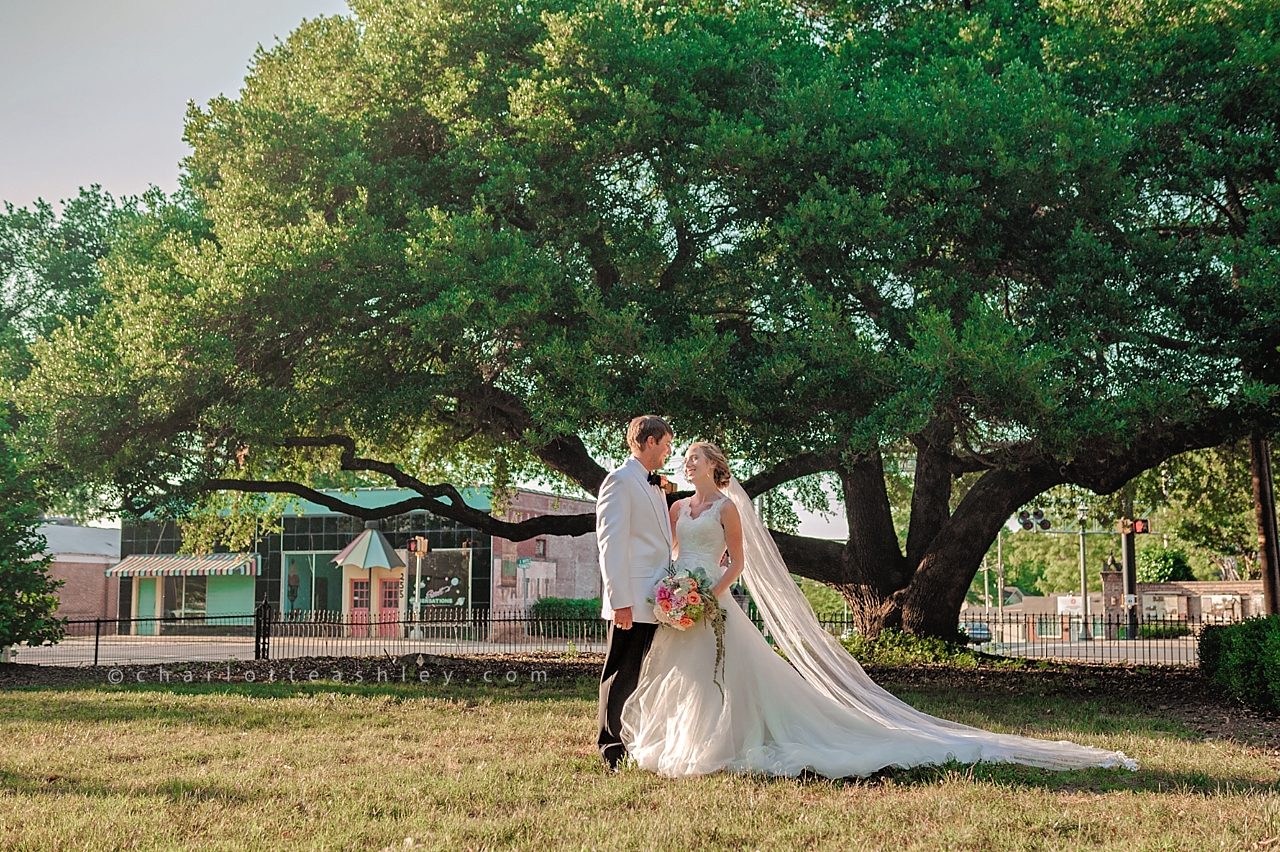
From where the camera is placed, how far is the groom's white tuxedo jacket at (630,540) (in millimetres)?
→ 7441

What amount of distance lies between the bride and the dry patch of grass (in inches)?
10.1

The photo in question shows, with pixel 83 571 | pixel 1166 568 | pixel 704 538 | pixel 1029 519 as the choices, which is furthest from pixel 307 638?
pixel 1166 568

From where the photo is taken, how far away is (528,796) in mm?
6262

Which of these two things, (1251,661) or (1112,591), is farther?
(1112,591)

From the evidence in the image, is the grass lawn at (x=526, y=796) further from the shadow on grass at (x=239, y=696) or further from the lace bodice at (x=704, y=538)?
the lace bodice at (x=704, y=538)

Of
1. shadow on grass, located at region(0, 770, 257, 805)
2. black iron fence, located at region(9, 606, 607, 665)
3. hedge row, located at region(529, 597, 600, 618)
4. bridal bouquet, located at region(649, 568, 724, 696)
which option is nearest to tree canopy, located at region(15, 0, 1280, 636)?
bridal bouquet, located at region(649, 568, 724, 696)

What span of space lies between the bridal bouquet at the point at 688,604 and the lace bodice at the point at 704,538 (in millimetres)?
229

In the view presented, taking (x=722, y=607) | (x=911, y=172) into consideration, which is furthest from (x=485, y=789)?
(x=911, y=172)

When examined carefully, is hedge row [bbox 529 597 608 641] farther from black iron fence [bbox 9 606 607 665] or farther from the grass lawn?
the grass lawn

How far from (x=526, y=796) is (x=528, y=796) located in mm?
12

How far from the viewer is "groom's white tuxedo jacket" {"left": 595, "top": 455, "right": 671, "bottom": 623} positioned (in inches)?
293

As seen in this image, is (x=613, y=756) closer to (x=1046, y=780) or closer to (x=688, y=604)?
(x=688, y=604)

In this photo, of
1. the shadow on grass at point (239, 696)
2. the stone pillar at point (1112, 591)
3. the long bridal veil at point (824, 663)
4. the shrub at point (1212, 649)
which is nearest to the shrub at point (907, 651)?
the shrub at point (1212, 649)

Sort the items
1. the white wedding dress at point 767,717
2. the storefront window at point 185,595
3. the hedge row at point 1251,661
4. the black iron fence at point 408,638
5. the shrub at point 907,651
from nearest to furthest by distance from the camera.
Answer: the white wedding dress at point 767,717 → the hedge row at point 1251,661 → the shrub at point 907,651 → the black iron fence at point 408,638 → the storefront window at point 185,595
